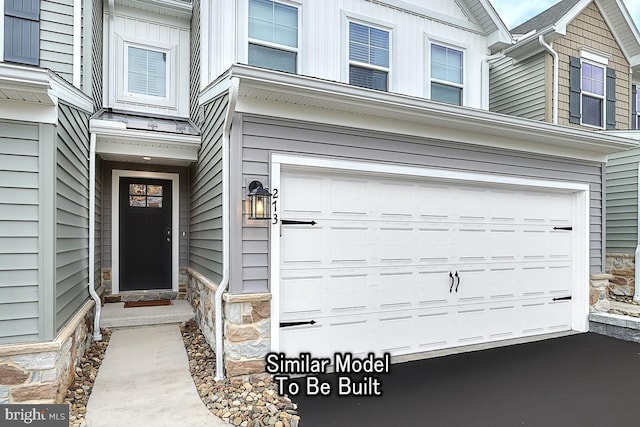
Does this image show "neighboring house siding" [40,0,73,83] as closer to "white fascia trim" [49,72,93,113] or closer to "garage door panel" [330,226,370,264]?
"white fascia trim" [49,72,93,113]

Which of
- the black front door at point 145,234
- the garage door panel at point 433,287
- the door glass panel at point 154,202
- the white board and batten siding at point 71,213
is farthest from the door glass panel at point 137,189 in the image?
the garage door panel at point 433,287

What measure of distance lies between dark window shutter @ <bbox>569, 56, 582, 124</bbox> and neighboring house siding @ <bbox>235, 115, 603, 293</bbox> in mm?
2532

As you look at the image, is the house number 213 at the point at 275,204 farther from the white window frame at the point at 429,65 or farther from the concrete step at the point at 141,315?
the white window frame at the point at 429,65

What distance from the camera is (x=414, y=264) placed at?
4488 millimetres

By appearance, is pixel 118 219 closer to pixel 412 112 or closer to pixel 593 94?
pixel 412 112

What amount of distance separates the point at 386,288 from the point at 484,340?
5.32 ft

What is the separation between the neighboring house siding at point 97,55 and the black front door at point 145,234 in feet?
4.61

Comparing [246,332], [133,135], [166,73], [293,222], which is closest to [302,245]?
[293,222]

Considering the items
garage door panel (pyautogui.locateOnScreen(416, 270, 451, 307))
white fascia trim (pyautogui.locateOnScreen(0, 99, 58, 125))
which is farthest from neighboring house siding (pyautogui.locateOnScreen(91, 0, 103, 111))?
garage door panel (pyautogui.locateOnScreen(416, 270, 451, 307))

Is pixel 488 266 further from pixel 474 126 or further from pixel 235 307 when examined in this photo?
pixel 235 307

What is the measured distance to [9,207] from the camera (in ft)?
9.86

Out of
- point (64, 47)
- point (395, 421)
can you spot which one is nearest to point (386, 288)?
point (395, 421)

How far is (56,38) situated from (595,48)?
9505 mm

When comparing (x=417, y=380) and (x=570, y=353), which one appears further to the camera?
(x=570, y=353)
